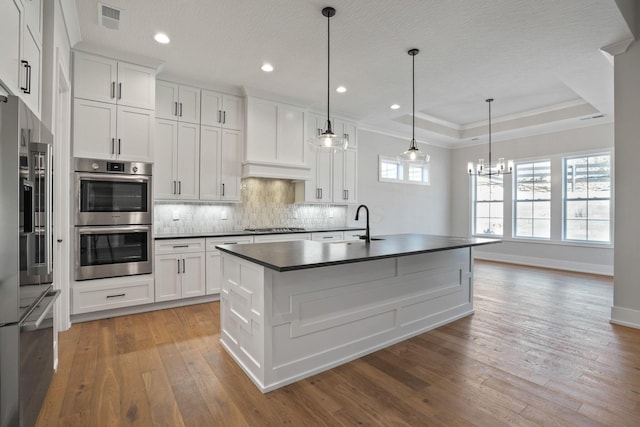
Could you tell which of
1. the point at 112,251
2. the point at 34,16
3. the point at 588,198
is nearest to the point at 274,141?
the point at 112,251

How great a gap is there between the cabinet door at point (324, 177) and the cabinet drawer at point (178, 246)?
6.79ft

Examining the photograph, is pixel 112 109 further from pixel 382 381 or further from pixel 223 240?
pixel 382 381

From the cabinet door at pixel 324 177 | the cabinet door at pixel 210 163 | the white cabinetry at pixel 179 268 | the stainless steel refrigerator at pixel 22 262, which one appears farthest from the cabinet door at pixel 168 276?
the cabinet door at pixel 324 177

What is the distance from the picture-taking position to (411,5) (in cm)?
274

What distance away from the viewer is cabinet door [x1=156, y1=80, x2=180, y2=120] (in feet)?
13.4

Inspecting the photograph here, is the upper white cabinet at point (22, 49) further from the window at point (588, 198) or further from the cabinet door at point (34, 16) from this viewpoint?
the window at point (588, 198)

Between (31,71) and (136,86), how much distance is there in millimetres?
1734

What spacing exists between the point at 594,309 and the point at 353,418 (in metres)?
3.70

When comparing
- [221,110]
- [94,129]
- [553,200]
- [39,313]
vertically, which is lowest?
[39,313]

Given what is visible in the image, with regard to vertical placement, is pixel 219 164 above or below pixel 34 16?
below

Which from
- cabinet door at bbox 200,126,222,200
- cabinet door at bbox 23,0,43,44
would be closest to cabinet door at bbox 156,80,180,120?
cabinet door at bbox 200,126,222,200

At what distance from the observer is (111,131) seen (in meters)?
3.59

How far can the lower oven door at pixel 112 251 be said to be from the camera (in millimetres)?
3459

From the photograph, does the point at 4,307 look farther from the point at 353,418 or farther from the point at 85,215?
the point at 85,215
